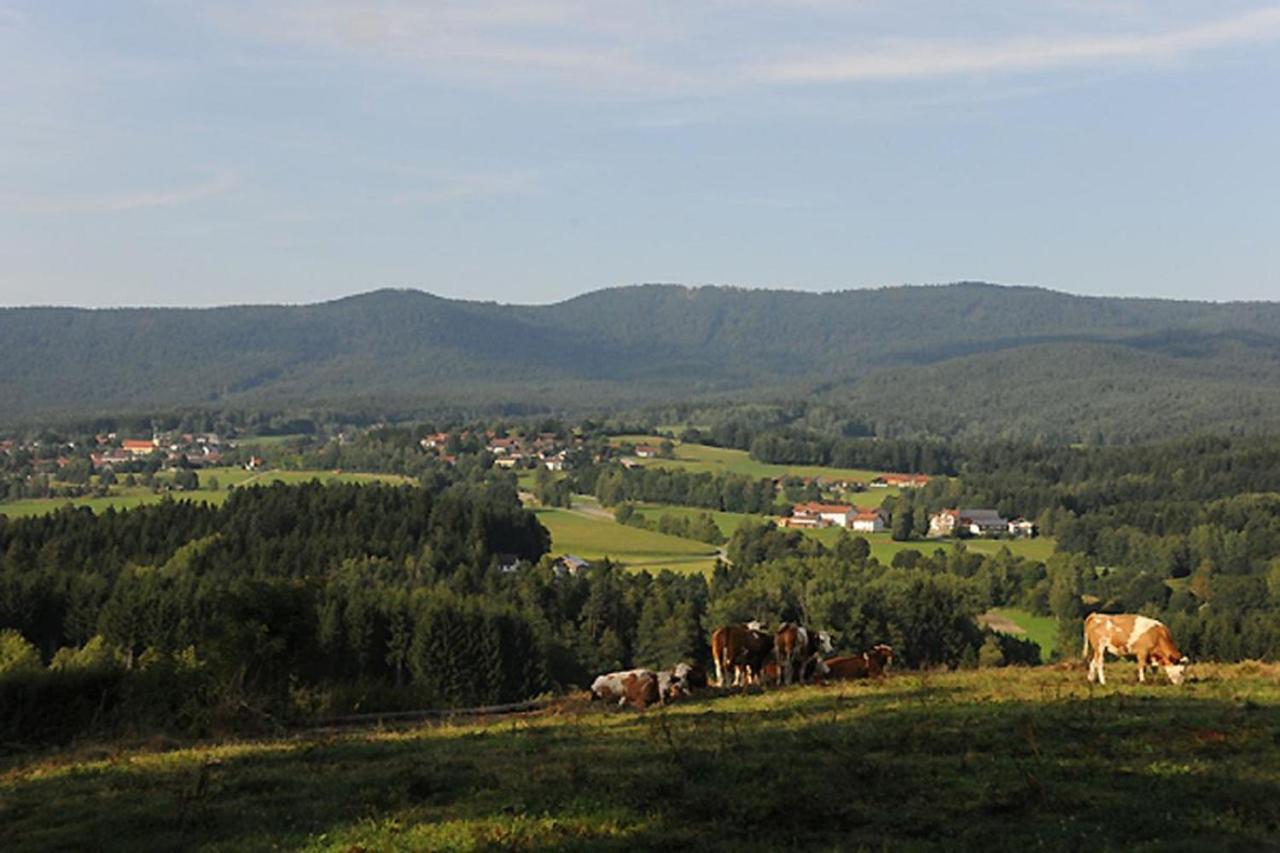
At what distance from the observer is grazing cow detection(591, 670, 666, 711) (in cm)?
2339

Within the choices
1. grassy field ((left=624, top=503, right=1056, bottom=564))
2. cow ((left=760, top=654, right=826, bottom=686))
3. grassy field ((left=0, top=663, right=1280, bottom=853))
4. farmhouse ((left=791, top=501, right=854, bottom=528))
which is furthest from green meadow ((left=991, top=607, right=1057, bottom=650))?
grassy field ((left=0, top=663, right=1280, bottom=853))

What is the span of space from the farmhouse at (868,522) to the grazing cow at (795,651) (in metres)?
117

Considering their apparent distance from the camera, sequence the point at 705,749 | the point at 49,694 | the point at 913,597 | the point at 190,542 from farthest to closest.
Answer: the point at 190,542 < the point at 913,597 < the point at 49,694 < the point at 705,749

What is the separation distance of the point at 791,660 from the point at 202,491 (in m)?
136

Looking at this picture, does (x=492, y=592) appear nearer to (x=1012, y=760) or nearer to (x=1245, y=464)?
(x=1012, y=760)

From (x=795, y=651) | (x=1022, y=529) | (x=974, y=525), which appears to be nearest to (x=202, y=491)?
(x=974, y=525)

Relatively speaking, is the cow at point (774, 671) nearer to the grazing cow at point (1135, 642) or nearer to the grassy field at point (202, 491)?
the grazing cow at point (1135, 642)

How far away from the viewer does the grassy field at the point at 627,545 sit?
363 feet

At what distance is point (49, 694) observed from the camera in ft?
79.8

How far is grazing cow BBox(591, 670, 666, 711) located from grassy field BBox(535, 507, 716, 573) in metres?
81.2

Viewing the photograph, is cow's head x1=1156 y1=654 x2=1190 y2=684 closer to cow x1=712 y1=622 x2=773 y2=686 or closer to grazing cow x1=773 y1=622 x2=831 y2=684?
grazing cow x1=773 y1=622 x2=831 y2=684

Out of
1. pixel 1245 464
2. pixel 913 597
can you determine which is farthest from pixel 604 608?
pixel 1245 464

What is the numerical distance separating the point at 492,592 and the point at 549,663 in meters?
17.0

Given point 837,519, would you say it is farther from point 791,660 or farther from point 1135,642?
point 1135,642
